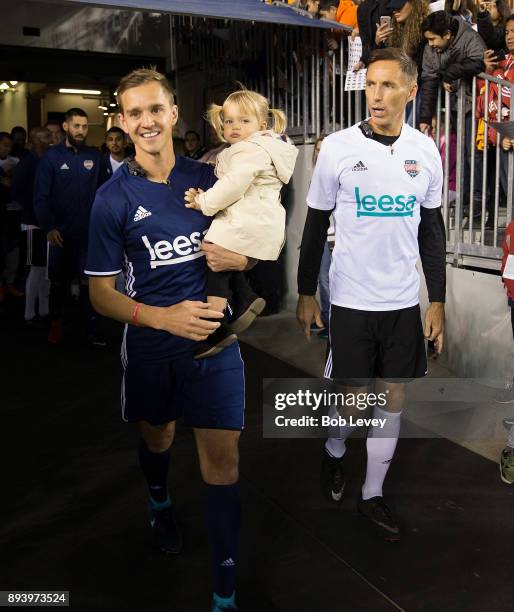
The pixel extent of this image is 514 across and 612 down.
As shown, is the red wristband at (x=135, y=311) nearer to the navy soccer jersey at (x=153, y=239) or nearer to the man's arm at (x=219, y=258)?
the navy soccer jersey at (x=153, y=239)

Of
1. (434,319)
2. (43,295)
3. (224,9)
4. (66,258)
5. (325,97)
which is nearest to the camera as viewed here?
(434,319)

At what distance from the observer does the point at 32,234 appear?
29.2 feet

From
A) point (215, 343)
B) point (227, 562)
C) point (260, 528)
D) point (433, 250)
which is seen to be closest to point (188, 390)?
point (215, 343)

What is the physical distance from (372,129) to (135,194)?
1.35m

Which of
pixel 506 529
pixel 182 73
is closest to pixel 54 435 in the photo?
pixel 506 529

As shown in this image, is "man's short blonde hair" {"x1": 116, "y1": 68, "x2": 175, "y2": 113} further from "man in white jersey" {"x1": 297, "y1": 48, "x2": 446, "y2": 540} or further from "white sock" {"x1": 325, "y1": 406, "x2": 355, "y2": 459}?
"white sock" {"x1": 325, "y1": 406, "x2": 355, "y2": 459}

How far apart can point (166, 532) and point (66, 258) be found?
468 cm

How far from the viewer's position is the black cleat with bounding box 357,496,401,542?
3.65 metres

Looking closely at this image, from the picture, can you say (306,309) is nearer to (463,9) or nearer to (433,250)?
(433,250)

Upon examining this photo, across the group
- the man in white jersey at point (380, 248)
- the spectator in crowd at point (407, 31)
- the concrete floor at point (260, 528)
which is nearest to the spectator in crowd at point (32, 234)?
the concrete floor at point (260, 528)

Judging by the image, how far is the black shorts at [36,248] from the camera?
881cm

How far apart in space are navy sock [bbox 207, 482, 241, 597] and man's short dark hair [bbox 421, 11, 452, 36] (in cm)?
467

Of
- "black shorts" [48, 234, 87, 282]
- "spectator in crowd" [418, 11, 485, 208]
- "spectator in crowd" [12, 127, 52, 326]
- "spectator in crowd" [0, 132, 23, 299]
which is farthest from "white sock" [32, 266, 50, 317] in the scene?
"spectator in crowd" [418, 11, 485, 208]

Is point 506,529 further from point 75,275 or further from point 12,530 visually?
point 75,275
